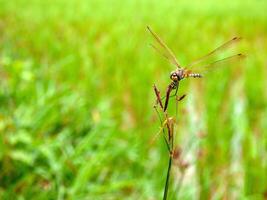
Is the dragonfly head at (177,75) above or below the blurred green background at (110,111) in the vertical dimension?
below

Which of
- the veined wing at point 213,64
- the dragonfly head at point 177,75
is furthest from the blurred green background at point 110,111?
the dragonfly head at point 177,75

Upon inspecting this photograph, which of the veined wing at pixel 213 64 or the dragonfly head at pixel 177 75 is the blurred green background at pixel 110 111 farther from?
the dragonfly head at pixel 177 75

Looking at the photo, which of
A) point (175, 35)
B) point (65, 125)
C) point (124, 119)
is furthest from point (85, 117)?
point (175, 35)

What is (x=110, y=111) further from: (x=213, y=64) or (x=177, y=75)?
(x=177, y=75)

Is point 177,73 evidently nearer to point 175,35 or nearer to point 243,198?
point 243,198

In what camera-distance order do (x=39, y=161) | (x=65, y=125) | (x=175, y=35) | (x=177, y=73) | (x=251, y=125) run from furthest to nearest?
(x=175, y=35), (x=251, y=125), (x=65, y=125), (x=39, y=161), (x=177, y=73)

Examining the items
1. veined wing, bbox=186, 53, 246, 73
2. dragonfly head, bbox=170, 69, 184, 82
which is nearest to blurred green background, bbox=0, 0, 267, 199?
veined wing, bbox=186, 53, 246, 73

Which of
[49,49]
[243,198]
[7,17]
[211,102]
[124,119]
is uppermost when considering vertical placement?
[7,17]

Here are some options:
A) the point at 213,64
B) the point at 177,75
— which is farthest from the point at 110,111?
the point at 177,75
